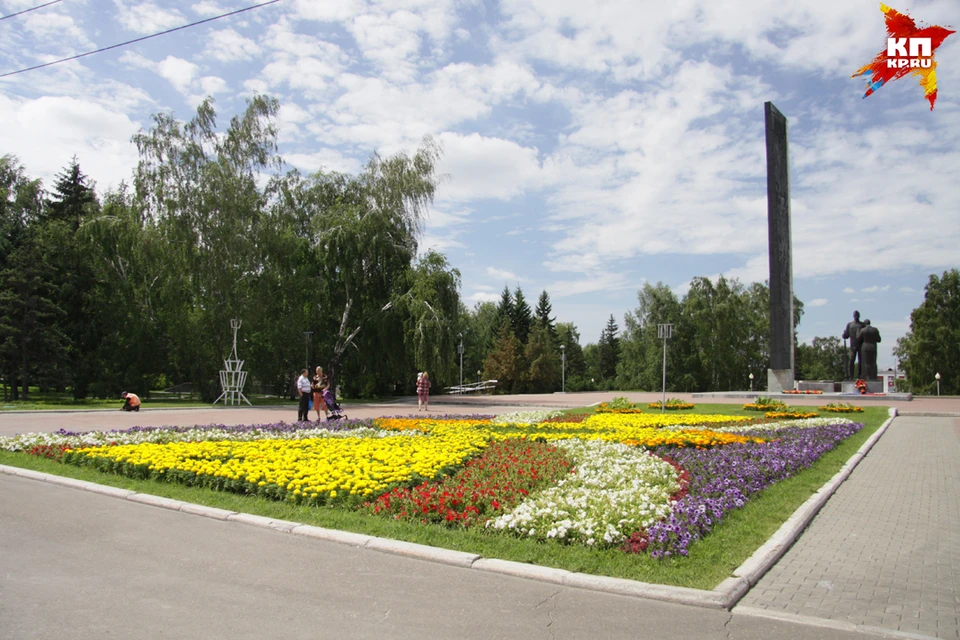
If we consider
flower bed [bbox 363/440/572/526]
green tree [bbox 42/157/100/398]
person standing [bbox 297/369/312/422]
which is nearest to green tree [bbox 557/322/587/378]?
green tree [bbox 42/157/100/398]

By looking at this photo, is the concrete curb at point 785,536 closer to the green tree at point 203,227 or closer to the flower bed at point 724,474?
the flower bed at point 724,474

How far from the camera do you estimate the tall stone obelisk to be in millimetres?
34406

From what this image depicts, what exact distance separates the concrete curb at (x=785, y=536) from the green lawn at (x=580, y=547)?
0.08m

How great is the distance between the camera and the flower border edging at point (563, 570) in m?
4.82

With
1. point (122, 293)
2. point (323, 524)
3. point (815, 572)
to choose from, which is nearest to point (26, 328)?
point (122, 293)

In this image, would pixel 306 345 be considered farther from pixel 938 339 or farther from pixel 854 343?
pixel 938 339

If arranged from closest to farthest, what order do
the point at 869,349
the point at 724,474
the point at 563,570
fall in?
the point at 563,570, the point at 724,474, the point at 869,349

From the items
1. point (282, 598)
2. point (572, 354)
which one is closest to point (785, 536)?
point (282, 598)

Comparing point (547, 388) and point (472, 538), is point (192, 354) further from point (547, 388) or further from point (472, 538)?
point (547, 388)

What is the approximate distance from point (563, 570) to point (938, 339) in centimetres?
6658

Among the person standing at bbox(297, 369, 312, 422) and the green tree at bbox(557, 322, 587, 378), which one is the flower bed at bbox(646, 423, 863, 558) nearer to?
the person standing at bbox(297, 369, 312, 422)

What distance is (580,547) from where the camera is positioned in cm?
590

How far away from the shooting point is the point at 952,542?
647 centimetres

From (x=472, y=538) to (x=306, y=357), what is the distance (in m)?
29.2
